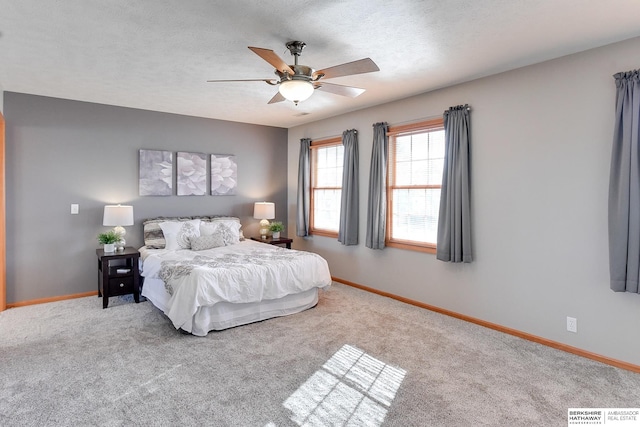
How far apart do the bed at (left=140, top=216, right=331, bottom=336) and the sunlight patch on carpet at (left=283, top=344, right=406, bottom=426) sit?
1166mm

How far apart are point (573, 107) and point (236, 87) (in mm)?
3347

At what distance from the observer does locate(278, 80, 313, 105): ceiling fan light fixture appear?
2803 mm

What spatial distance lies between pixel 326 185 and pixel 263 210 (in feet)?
3.71

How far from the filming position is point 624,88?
283cm

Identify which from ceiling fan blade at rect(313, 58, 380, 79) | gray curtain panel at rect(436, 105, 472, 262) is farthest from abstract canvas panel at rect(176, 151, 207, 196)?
gray curtain panel at rect(436, 105, 472, 262)

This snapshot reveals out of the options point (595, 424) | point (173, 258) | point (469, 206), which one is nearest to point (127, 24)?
point (173, 258)

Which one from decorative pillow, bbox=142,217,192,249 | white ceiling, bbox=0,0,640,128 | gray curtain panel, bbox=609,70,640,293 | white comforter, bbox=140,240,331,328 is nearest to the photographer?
white ceiling, bbox=0,0,640,128

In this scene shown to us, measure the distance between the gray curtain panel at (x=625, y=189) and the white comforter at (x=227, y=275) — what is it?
110 inches

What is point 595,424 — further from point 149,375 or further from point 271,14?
point 271,14

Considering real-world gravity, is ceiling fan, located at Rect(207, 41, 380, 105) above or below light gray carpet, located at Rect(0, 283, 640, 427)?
above

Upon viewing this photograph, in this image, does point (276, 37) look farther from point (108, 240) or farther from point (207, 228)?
point (108, 240)

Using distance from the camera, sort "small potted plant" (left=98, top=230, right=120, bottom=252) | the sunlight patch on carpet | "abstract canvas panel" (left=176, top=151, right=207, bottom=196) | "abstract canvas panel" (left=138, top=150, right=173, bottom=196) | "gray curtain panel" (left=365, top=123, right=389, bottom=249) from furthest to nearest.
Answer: "abstract canvas panel" (left=176, top=151, right=207, bottom=196)
"abstract canvas panel" (left=138, top=150, right=173, bottom=196)
"gray curtain panel" (left=365, top=123, right=389, bottom=249)
"small potted plant" (left=98, top=230, right=120, bottom=252)
the sunlight patch on carpet

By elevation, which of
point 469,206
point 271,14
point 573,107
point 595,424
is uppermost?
point 271,14

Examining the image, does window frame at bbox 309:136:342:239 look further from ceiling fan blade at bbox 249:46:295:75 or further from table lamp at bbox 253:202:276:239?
ceiling fan blade at bbox 249:46:295:75
